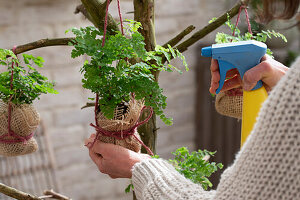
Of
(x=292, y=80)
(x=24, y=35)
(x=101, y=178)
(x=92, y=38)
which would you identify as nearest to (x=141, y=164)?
(x=92, y=38)

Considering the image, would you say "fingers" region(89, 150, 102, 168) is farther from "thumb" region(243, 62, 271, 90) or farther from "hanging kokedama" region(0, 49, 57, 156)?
"thumb" region(243, 62, 271, 90)

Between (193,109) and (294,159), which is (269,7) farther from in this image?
(193,109)

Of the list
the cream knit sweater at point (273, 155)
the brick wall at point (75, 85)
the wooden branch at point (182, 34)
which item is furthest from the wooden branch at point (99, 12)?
the brick wall at point (75, 85)

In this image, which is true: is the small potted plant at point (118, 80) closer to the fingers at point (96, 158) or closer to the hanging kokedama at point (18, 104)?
the fingers at point (96, 158)

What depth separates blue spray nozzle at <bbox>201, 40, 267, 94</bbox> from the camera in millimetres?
748

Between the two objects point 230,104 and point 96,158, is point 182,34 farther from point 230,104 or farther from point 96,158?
point 96,158

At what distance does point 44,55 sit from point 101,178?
0.67 m

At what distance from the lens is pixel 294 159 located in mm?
542

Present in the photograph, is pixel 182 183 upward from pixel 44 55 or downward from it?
downward

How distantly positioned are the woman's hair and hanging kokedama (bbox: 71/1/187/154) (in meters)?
0.19

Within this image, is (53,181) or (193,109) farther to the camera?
(193,109)

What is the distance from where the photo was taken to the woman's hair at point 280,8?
62 centimetres

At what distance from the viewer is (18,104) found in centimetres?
93

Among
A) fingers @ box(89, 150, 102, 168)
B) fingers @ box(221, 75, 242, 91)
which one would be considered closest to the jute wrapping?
fingers @ box(221, 75, 242, 91)
